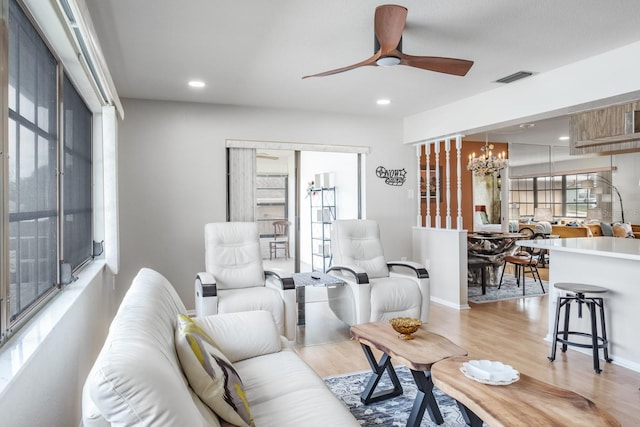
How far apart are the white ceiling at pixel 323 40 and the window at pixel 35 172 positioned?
718 millimetres

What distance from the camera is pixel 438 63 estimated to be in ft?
9.02

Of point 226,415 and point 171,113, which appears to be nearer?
point 226,415

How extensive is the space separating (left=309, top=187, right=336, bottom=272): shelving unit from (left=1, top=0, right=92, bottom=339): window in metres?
4.20

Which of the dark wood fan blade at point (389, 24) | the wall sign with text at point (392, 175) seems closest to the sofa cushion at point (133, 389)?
the dark wood fan blade at point (389, 24)

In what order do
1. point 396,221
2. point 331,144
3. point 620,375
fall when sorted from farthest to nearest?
1. point 396,221
2. point 331,144
3. point 620,375

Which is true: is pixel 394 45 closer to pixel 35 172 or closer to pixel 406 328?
pixel 406 328

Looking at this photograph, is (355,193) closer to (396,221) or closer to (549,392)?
(396,221)

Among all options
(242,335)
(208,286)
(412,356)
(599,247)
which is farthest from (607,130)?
(208,286)

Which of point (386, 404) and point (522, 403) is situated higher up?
point (522, 403)

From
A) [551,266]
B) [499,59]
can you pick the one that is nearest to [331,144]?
[499,59]

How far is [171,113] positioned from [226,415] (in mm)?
4020

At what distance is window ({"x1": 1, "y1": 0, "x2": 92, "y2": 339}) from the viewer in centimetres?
157

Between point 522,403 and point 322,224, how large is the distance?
5.18 metres

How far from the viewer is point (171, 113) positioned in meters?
4.72
